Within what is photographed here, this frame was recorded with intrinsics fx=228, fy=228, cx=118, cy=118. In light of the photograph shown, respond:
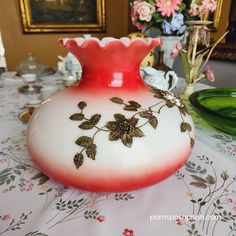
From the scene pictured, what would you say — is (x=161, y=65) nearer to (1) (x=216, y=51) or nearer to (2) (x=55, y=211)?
(1) (x=216, y=51)

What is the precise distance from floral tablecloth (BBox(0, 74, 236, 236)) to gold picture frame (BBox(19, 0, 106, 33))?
85.9 inches

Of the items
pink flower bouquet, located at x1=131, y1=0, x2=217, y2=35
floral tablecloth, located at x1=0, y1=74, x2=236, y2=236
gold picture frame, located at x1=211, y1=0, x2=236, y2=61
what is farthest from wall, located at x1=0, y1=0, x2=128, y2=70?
floral tablecloth, located at x1=0, y1=74, x2=236, y2=236

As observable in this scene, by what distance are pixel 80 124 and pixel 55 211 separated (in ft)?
0.39

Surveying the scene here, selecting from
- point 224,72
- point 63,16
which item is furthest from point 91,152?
point 63,16

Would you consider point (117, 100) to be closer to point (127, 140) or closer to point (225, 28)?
point (127, 140)

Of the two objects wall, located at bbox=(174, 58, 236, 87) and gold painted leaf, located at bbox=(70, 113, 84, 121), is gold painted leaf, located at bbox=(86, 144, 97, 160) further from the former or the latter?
wall, located at bbox=(174, 58, 236, 87)

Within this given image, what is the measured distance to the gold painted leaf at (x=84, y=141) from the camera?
0.28m

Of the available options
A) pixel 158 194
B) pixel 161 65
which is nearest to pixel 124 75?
pixel 158 194

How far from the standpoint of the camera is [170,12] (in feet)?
2.58

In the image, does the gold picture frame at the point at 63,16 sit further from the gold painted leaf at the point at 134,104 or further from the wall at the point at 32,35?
the gold painted leaf at the point at 134,104

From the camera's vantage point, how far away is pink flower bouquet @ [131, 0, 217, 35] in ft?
2.54

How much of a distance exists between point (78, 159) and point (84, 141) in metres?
0.02

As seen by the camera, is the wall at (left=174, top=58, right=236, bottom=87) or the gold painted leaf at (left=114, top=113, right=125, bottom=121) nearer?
the gold painted leaf at (left=114, top=113, right=125, bottom=121)

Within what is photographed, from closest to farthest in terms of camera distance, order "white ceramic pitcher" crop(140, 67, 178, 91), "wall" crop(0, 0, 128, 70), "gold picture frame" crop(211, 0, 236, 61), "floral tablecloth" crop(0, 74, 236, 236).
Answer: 1. "floral tablecloth" crop(0, 74, 236, 236)
2. "white ceramic pitcher" crop(140, 67, 178, 91)
3. "gold picture frame" crop(211, 0, 236, 61)
4. "wall" crop(0, 0, 128, 70)
